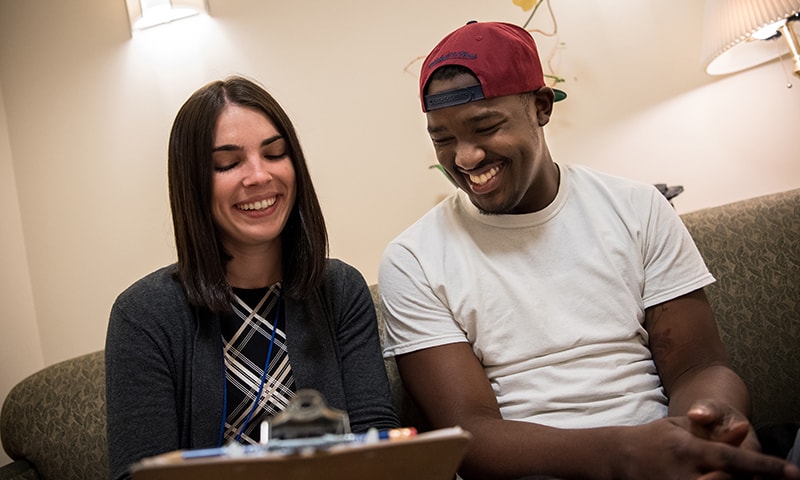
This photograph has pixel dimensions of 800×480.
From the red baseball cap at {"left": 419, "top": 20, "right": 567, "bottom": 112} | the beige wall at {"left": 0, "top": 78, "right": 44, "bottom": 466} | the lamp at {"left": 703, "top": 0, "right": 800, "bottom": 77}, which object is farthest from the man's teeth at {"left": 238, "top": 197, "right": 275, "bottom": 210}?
the lamp at {"left": 703, "top": 0, "right": 800, "bottom": 77}

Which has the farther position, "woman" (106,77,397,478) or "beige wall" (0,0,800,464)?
"beige wall" (0,0,800,464)

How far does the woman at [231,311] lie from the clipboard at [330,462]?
0.56m

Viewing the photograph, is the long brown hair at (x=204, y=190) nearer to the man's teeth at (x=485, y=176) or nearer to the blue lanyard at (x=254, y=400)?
the blue lanyard at (x=254, y=400)

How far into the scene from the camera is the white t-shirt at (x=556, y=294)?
51.9 inches

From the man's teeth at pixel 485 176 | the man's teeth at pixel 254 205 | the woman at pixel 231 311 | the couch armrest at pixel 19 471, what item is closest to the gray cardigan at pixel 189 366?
the woman at pixel 231 311

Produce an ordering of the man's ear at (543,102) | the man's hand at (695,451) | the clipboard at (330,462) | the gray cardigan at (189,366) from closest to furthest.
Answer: the clipboard at (330,462), the man's hand at (695,451), the gray cardigan at (189,366), the man's ear at (543,102)

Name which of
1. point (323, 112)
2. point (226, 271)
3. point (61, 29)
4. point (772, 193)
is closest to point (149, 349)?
point (226, 271)

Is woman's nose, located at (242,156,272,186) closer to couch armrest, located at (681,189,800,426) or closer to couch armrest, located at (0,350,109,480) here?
couch armrest, located at (0,350,109,480)

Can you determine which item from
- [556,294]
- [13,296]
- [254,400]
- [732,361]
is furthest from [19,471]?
[732,361]

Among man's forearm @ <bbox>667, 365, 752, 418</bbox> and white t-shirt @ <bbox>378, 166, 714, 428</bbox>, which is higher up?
white t-shirt @ <bbox>378, 166, 714, 428</bbox>

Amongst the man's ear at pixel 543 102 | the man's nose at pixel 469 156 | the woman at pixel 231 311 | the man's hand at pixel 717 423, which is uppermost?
the man's ear at pixel 543 102

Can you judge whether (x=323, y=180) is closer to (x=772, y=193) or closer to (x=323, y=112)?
(x=323, y=112)

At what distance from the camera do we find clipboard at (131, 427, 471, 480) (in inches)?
25.3

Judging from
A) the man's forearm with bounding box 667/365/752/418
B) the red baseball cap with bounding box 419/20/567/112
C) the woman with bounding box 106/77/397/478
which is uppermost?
the red baseball cap with bounding box 419/20/567/112
